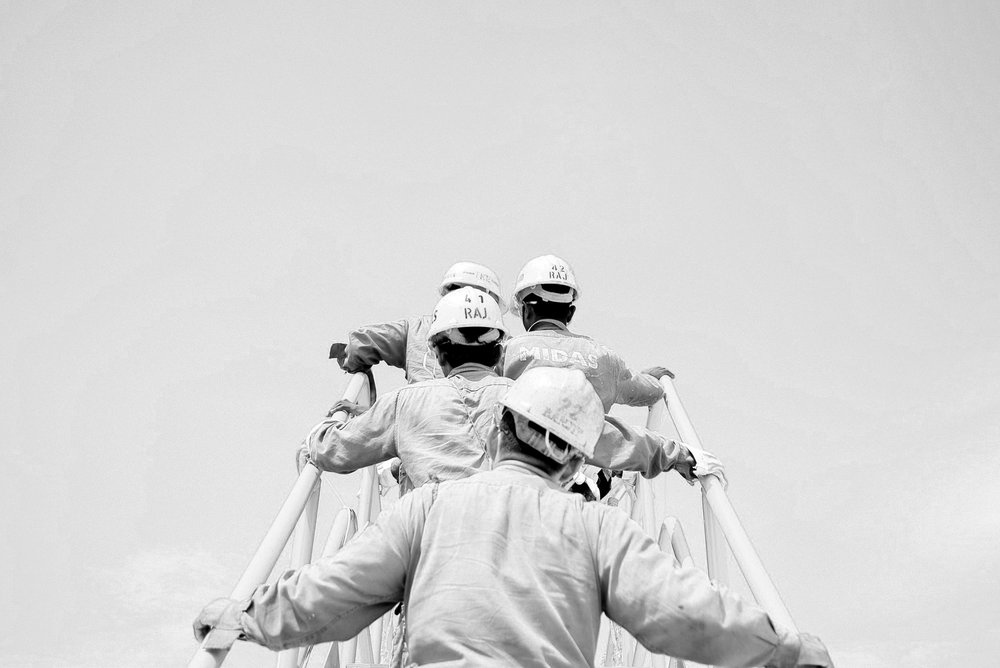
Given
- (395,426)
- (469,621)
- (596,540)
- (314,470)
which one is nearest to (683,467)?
(395,426)

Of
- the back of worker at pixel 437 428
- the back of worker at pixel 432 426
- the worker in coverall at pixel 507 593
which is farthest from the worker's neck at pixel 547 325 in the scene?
the worker in coverall at pixel 507 593

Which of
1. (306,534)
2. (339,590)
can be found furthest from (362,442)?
(339,590)

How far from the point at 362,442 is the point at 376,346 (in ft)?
7.77

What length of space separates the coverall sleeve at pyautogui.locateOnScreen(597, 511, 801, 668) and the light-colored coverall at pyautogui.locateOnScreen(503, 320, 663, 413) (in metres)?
3.33

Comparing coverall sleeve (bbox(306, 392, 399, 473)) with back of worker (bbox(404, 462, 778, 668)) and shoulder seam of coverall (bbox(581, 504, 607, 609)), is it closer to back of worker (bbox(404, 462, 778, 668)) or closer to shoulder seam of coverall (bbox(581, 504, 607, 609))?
back of worker (bbox(404, 462, 778, 668))

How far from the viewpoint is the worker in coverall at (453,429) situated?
457cm

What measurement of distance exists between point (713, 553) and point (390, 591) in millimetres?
2805

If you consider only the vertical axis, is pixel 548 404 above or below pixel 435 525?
above

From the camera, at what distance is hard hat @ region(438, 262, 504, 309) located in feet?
25.6

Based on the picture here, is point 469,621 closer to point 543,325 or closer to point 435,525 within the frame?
point 435,525

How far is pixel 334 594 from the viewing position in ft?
9.16

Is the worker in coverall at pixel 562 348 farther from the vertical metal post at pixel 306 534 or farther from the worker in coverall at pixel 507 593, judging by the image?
the worker in coverall at pixel 507 593

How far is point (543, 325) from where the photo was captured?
22.6ft

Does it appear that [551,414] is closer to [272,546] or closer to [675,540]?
[272,546]
